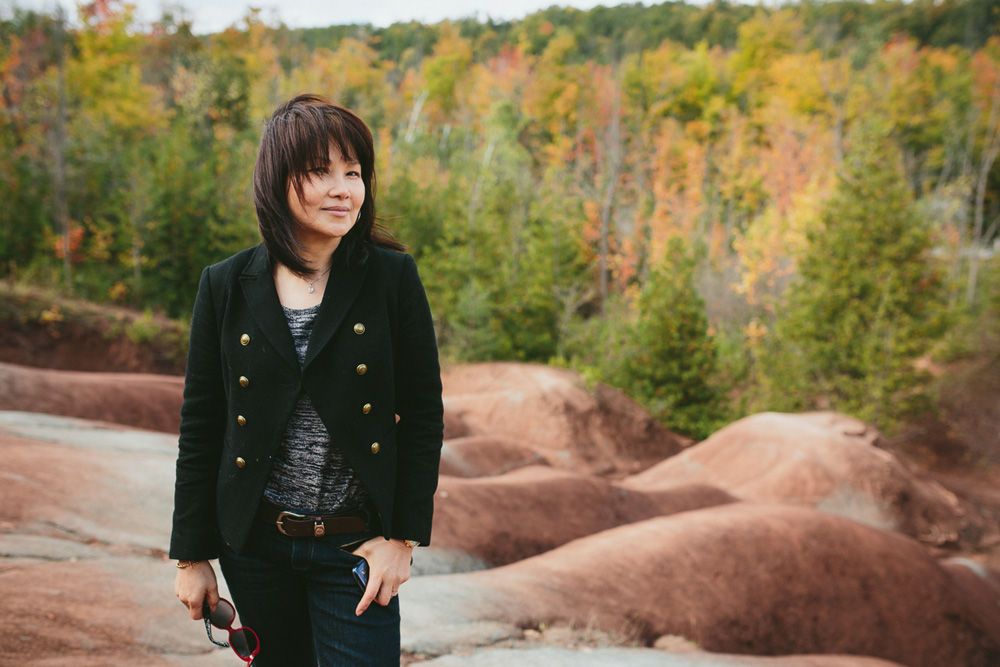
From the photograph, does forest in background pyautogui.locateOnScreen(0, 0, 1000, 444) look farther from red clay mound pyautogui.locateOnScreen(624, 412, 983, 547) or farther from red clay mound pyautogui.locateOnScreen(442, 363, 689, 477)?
red clay mound pyautogui.locateOnScreen(624, 412, 983, 547)

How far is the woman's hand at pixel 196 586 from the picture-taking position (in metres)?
1.80

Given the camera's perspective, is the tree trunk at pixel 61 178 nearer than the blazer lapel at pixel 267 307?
No

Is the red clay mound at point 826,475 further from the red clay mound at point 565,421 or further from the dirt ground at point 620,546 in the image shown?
the red clay mound at point 565,421

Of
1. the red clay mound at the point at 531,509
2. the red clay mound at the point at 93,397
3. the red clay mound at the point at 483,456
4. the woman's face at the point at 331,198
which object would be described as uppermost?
the woman's face at the point at 331,198

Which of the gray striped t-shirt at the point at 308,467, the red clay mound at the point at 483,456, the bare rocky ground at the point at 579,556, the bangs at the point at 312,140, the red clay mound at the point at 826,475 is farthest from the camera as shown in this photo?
the red clay mound at the point at 826,475

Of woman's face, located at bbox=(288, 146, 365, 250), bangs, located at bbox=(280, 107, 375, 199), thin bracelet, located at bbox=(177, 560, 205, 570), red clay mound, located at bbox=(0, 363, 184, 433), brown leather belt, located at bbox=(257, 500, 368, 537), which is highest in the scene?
bangs, located at bbox=(280, 107, 375, 199)

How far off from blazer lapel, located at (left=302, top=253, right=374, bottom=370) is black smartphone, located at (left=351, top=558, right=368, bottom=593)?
506mm

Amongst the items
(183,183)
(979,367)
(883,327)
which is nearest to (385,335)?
(883,327)

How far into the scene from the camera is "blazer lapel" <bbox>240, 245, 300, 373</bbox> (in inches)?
67.2

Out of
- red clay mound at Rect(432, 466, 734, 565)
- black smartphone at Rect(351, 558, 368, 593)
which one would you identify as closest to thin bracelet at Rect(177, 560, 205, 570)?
black smartphone at Rect(351, 558, 368, 593)

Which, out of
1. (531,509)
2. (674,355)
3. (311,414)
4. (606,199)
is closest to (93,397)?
(531,509)

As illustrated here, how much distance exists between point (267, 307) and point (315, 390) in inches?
9.9

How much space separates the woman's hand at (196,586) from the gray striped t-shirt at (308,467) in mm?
298

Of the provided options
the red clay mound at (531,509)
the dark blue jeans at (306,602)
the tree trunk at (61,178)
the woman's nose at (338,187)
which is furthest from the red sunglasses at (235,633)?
the tree trunk at (61,178)
